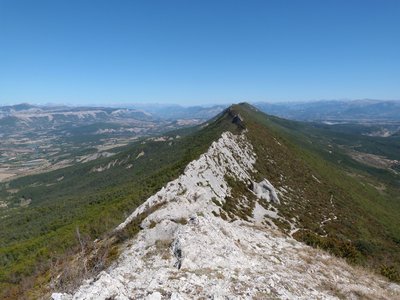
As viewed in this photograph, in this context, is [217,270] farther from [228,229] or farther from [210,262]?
[228,229]

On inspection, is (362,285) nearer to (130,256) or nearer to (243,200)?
(130,256)

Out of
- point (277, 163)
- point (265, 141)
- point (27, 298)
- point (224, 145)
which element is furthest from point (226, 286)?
point (265, 141)

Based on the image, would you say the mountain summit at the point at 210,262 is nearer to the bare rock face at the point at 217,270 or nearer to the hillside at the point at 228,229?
the bare rock face at the point at 217,270

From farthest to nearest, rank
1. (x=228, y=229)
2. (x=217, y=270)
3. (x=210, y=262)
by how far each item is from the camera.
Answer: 1. (x=228, y=229)
2. (x=210, y=262)
3. (x=217, y=270)

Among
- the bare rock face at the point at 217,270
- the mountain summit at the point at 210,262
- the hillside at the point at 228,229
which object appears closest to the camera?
the bare rock face at the point at 217,270

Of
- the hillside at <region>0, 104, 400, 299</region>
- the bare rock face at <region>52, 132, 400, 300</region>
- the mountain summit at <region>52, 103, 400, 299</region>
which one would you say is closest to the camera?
the bare rock face at <region>52, 132, 400, 300</region>

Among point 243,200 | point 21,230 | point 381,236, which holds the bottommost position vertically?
point 21,230

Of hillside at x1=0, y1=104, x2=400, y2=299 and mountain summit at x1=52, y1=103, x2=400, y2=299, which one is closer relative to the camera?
mountain summit at x1=52, y1=103, x2=400, y2=299

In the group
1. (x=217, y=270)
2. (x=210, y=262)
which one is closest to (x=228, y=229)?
(x=210, y=262)

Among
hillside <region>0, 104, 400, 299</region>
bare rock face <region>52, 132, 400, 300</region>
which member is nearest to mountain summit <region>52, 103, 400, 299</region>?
bare rock face <region>52, 132, 400, 300</region>

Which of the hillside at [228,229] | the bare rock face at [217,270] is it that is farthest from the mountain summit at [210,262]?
the hillside at [228,229]

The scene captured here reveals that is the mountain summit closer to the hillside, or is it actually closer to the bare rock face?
the bare rock face
